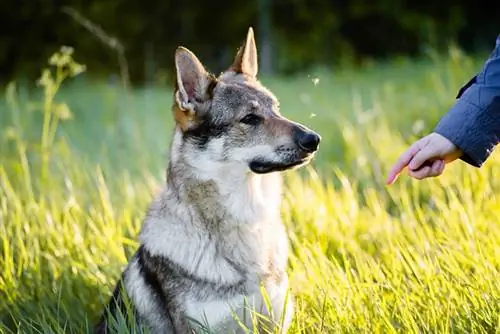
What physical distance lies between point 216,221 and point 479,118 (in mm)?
1271

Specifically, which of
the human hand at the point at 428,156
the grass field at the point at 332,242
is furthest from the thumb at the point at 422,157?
the grass field at the point at 332,242

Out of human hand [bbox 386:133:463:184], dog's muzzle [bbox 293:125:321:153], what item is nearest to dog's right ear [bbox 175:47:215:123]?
dog's muzzle [bbox 293:125:321:153]

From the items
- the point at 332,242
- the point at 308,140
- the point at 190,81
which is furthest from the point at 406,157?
the point at 332,242

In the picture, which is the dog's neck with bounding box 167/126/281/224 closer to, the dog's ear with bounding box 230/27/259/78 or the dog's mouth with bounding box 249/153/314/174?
the dog's mouth with bounding box 249/153/314/174

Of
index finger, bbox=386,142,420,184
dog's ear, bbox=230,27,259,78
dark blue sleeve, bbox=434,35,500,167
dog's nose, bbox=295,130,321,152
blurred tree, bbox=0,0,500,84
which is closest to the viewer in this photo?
dark blue sleeve, bbox=434,35,500,167

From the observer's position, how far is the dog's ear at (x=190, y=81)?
12.0 feet

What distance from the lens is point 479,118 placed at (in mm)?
2811

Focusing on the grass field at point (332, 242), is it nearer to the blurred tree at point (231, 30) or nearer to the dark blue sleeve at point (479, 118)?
the dark blue sleeve at point (479, 118)

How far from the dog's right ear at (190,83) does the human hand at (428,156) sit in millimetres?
1136

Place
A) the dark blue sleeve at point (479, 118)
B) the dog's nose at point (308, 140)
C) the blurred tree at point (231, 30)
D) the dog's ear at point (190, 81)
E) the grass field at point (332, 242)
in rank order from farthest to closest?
the blurred tree at point (231, 30), the dog's ear at point (190, 81), the dog's nose at point (308, 140), the grass field at point (332, 242), the dark blue sleeve at point (479, 118)

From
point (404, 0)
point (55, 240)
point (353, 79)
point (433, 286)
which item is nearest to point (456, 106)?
point (433, 286)

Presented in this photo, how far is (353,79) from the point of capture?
15219mm

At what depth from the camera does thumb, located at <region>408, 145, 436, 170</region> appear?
2.86 m

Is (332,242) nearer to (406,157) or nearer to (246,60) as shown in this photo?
(246,60)
